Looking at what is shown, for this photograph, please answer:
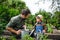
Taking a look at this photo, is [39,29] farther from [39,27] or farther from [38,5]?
[38,5]

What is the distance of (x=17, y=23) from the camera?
9695mm

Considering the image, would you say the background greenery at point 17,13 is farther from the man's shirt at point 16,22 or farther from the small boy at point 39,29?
the small boy at point 39,29

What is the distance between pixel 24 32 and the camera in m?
8.72

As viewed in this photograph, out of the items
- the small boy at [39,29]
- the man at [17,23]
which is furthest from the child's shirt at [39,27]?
the man at [17,23]

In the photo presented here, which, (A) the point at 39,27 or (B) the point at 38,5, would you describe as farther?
(B) the point at 38,5

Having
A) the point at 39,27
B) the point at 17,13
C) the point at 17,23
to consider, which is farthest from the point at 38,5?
the point at 39,27

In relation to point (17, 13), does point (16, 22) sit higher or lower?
lower

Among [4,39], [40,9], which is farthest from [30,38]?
[40,9]

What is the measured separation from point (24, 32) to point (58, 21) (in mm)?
4242

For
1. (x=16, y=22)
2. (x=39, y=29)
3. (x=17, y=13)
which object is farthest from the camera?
(x=17, y=13)

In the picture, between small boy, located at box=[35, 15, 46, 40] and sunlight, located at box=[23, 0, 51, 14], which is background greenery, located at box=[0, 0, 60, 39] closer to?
sunlight, located at box=[23, 0, 51, 14]

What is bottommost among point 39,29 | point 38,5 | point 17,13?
point 39,29

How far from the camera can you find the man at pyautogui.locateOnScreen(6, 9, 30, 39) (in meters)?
9.61

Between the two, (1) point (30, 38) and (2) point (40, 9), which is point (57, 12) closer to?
(2) point (40, 9)
